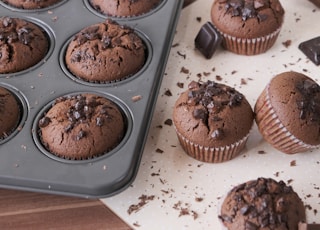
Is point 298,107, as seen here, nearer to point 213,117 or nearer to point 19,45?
point 213,117

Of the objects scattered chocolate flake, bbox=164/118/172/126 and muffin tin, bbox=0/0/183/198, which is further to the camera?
scattered chocolate flake, bbox=164/118/172/126

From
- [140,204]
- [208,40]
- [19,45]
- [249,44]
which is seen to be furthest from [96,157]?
[249,44]

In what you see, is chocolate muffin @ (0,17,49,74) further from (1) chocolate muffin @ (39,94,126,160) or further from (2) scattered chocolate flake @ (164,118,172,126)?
(2) scattered chocolate flake @ (164,118,172,126)

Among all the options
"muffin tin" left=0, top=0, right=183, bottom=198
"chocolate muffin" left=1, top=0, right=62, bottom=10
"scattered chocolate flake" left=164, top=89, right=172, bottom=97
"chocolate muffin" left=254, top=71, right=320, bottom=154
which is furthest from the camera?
"chocolate muffin" left=1, top=0, right=62, bottom=10

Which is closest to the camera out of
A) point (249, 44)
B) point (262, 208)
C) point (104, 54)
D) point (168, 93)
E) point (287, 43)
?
point (262, 208)

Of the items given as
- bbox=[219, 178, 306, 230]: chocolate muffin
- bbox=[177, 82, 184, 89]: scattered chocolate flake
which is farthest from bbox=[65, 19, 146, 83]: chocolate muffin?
bbox=[219, 178, 306, 230]: chocolate muffin

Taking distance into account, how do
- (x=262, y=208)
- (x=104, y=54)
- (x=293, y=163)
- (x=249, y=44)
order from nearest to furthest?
(x=262, y=208)
(x=293, y=163)
(x=104, y=54)
(x=249, y=44)

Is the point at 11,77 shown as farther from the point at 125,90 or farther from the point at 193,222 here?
the point at 193,222
